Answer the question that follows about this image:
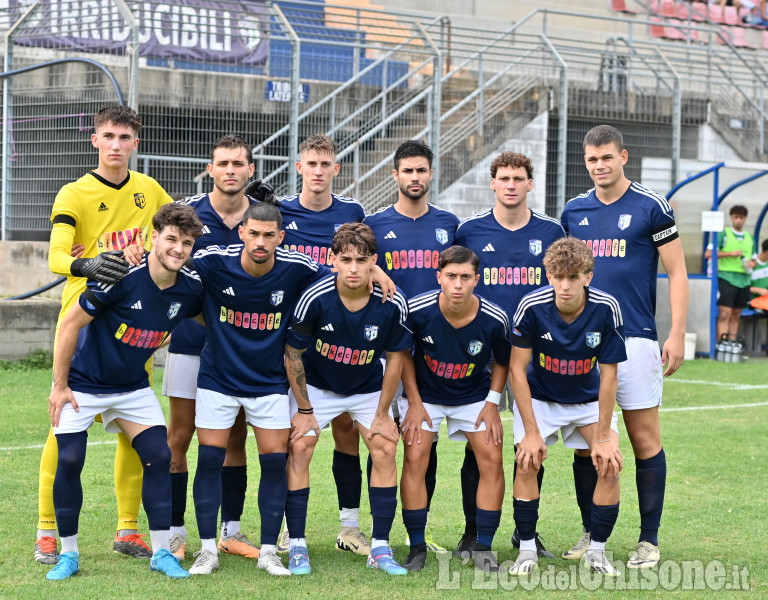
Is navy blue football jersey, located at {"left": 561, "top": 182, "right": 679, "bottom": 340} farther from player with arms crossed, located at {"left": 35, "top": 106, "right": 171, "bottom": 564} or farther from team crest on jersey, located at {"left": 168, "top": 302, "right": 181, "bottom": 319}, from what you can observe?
Answer: player with arms crossed, located at {"left": 35, "top": 106, "right": 171, "bottom": 564}

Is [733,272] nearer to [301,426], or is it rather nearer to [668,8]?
[301,426]

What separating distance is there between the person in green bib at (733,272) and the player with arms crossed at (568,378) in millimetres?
10573

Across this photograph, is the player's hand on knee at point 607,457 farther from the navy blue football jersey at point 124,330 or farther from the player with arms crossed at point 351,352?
the navy blue football jersey at point 124,330

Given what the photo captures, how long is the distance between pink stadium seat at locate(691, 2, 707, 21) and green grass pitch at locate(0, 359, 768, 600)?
64.6ft

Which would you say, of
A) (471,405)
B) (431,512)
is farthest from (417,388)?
(431,512)

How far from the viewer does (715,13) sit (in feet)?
89.5

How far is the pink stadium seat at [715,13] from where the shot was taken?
2716 centimetres

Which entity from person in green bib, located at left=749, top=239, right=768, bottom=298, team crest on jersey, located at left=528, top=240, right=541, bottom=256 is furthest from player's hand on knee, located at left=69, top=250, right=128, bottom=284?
person in green bib, located at left=749, top=239, right=768, bottom=298

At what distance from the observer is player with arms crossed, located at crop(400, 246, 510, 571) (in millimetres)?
5227

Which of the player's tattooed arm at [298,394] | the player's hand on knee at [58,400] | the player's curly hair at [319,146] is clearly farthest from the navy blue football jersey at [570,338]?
the player's hand on knee at [58,400]

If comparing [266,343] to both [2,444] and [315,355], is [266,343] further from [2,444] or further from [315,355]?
[2,444]

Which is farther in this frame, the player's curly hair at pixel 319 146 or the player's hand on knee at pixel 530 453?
the player's curly hair at pixel 319 146

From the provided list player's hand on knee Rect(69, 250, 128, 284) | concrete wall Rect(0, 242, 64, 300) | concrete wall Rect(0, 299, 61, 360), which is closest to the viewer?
player's hand on knee Rect(69, 250, 128, 284)

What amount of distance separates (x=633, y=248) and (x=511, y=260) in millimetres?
647
